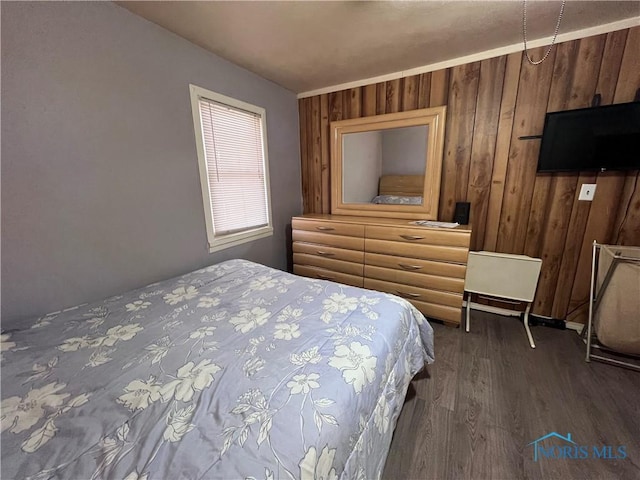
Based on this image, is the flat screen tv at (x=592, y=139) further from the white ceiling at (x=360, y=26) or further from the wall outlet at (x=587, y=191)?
the white ceiling at (x=360, y=26)

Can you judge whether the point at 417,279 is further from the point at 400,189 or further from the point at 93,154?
the point at 93,154

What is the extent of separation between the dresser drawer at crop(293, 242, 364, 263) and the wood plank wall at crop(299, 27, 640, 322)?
3.14 ft

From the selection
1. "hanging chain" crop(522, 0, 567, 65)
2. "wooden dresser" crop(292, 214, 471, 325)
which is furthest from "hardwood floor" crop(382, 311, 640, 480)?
"hanging chain" crop(522, 0, 567, 65)

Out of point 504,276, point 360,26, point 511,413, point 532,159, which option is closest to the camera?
point 511,413

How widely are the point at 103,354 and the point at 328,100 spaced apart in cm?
291

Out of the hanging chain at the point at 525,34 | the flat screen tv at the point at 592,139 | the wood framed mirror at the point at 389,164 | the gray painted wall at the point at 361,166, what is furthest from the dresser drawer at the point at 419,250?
the hanging chain at the point at 525,34

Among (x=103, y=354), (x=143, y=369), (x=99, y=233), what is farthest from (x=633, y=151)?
(x=99, y=233)

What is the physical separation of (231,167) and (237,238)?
657 mm

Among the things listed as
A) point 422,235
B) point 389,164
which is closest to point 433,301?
point 422,235

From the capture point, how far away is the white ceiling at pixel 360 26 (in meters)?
1.50

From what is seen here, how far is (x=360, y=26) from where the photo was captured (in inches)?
66.6

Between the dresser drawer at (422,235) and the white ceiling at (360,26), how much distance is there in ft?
4.70

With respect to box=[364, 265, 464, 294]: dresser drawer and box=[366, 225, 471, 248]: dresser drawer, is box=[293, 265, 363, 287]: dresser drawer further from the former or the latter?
box=[366, 225, 471, 248]: dresser drawer

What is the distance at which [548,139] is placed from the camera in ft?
6.30
